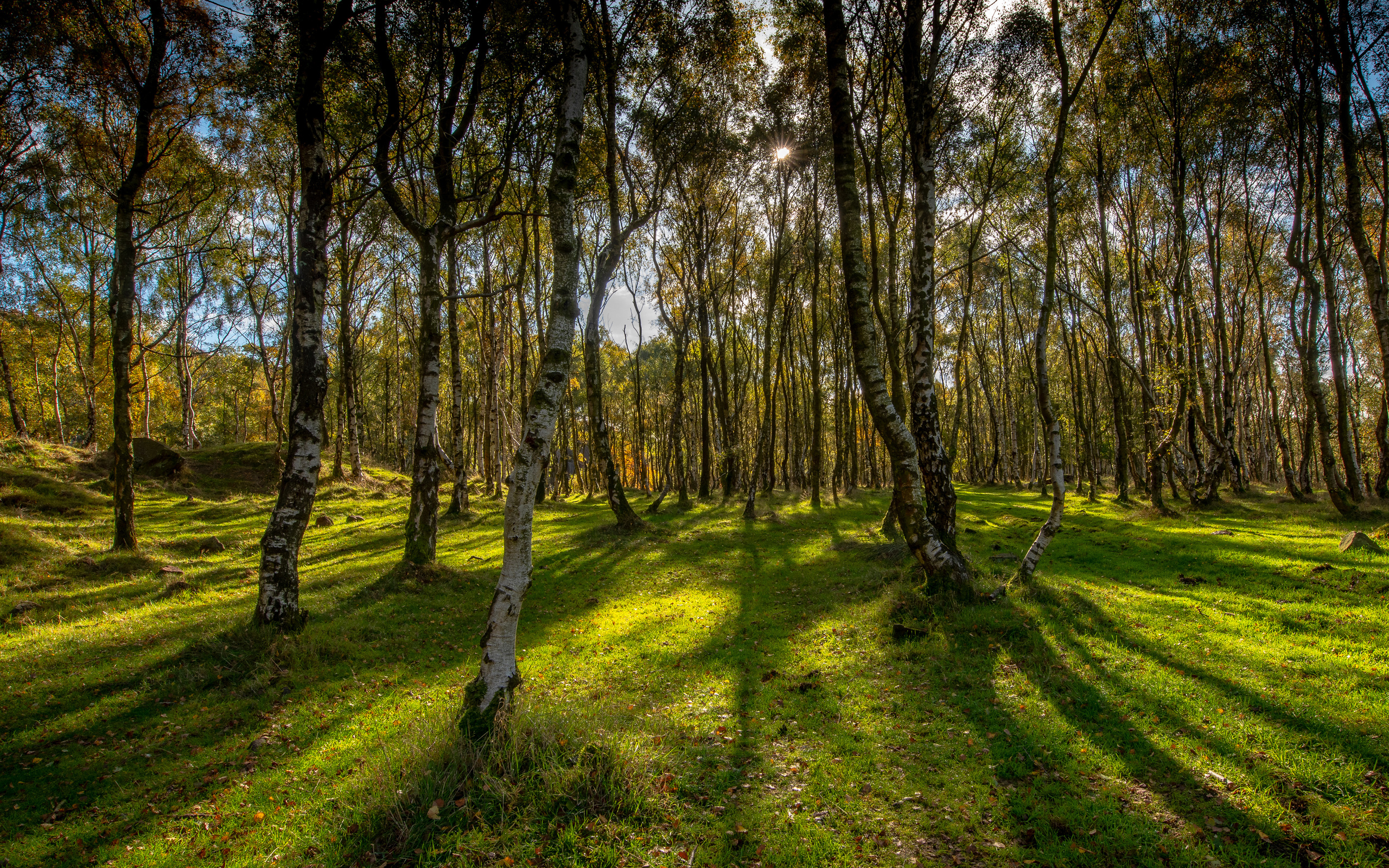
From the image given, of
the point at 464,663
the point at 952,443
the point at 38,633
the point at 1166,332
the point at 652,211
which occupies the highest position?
the point at 652,211

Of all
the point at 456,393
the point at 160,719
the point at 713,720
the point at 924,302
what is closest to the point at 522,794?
the point at 713,720

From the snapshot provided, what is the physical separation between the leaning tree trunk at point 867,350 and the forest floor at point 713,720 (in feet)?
3.50

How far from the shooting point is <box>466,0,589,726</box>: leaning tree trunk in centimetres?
543

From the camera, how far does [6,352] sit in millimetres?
31281

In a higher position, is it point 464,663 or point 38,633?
point 38,633

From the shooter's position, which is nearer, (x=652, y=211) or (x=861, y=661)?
(x=861, y=661)

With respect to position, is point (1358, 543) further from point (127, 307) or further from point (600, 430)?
point (127, 307)

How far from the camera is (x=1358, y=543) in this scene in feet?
36.7

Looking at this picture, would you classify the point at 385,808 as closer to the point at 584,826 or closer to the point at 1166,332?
the point at 584,826

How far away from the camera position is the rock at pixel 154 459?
2534 cm

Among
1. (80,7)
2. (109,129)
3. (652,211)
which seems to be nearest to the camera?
(80,7)

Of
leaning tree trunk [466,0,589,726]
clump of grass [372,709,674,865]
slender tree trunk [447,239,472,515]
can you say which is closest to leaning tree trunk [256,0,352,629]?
leaning tree trunk [466,0,589,726]

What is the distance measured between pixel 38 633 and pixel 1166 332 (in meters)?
→ 39.5

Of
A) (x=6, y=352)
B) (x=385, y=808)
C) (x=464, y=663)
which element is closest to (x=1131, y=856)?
(x=385, y=808)
